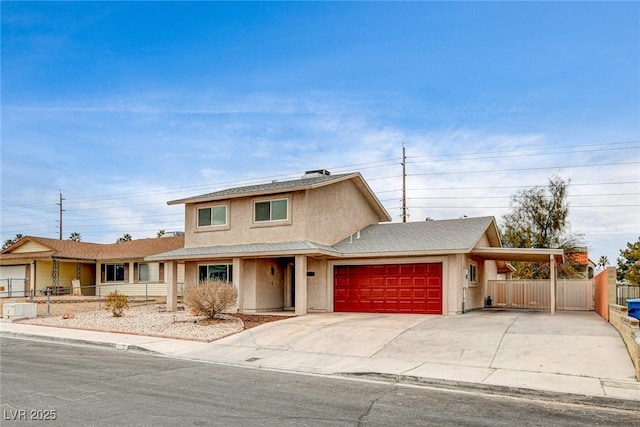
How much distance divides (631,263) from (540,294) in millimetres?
22945

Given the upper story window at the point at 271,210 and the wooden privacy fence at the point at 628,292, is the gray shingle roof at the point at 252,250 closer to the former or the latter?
the upper story window at the point at 271,210

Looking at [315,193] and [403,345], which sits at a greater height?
[315,193]

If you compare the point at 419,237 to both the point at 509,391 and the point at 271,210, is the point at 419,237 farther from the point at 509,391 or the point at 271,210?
the point at 509,391

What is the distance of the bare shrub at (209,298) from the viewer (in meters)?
21.3

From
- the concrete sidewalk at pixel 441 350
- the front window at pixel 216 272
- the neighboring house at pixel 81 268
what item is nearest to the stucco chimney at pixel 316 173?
the front window at pixel 216 272

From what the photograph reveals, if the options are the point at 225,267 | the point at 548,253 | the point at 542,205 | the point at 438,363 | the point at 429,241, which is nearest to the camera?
the point at 438,363

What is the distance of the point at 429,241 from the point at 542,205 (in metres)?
27.4

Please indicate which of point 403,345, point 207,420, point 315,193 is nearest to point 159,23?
point 315,193

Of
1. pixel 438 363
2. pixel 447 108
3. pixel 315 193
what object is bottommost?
Answer: pixel 438 363

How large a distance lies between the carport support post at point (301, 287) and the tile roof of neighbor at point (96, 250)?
15457mm


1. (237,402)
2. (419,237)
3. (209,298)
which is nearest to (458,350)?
(237,402)

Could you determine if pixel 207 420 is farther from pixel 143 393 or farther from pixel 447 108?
pixel 447 108

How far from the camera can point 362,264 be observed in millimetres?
25172

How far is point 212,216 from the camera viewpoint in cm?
2759
